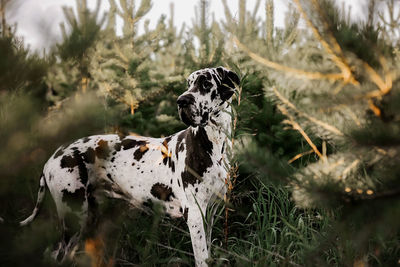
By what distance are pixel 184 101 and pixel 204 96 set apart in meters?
0.22

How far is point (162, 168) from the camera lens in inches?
120

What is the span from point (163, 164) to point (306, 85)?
6.29ft

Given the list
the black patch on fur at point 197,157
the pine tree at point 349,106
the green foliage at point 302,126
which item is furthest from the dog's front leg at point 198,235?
the pine tree at point 349,106

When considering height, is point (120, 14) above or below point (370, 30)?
above

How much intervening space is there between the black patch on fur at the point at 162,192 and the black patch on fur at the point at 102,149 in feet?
2.06

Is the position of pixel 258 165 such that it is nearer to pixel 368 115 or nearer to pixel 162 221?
pixel 368 115

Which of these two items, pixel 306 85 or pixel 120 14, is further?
pixel 120 14

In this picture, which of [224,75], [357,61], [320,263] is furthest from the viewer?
[224,75]

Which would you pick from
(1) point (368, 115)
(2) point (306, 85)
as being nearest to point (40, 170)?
(2) point (306, 85)

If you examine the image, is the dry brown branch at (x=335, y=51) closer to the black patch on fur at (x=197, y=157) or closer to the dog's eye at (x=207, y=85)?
the dog's eye at (x=207, y=85)

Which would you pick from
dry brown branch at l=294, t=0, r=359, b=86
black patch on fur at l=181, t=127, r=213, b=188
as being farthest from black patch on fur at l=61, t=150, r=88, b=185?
dry brown branch at l=294, t=0, r=359, b=86

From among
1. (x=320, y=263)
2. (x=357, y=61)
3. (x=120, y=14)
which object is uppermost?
(x=120, y=14)

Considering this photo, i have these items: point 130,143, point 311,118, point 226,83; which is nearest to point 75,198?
point 130,143

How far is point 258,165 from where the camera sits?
1.47m
